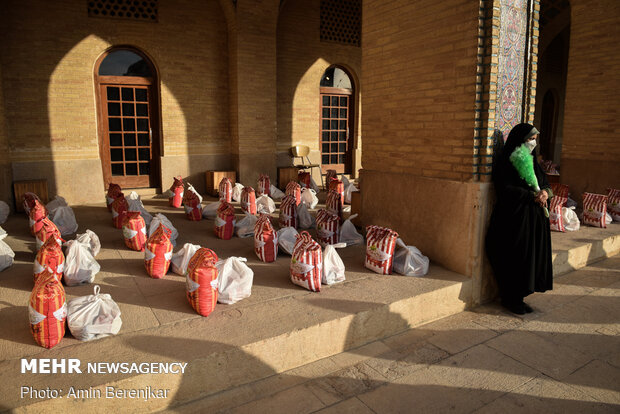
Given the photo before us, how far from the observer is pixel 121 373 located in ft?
8.64

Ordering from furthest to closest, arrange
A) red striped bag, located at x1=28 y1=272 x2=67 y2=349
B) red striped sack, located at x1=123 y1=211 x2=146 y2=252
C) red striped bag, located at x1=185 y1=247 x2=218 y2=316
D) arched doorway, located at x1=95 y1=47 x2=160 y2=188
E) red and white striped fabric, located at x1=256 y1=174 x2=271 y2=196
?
arched doorway, located at x1=95 y1=47 x2=160 y2=188 → red and white striped fabric, located at x1=256 y1=174 x2=271 y2=196 → red striped sack, located at x1=123 y1=211 x2=146 y2=252 → red striped bag, located at x1=185 y1=247 x2=218 y2=316 → red striped bag, located at x1=28 y1=272 x2=67 y2=349

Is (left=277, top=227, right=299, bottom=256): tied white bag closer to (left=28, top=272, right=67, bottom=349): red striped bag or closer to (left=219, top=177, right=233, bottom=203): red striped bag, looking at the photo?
(left=28, top=272, right=67, bottom=349): red striped bag

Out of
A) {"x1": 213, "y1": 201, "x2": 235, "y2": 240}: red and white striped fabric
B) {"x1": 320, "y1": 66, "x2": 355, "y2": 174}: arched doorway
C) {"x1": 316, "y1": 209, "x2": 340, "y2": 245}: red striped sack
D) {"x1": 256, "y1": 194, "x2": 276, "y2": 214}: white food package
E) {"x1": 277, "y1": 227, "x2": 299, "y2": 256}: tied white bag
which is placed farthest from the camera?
{"x1": 320, "y1": 66, "x2": 355, "y2": 174}: arched doorway

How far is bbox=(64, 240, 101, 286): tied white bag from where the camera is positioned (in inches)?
153

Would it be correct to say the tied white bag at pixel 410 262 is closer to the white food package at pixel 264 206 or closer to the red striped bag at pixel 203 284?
the red striped bag at pixel 203 284

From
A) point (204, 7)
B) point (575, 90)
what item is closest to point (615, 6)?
point (575, 90)

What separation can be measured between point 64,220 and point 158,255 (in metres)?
2.43

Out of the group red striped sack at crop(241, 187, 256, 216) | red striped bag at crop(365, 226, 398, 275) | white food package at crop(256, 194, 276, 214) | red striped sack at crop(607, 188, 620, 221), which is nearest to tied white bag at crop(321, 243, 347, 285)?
red striped bag at crop(365, 226, 398, 275)

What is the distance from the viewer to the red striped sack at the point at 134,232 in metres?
5.00

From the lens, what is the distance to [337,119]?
1175 cm

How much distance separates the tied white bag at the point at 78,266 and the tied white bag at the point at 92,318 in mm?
917

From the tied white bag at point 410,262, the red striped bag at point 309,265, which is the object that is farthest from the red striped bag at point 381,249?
the red striped bag at point 309,265

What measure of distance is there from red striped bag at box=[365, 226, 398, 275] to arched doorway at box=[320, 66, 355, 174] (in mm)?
7341

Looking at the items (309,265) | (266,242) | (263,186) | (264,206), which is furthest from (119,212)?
(309,265)
